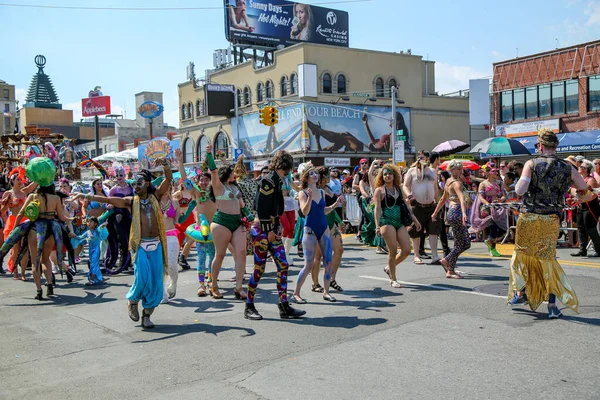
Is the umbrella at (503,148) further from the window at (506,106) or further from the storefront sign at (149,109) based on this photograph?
the storefront sign at (149,109)

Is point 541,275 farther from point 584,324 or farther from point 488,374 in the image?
point 488,374

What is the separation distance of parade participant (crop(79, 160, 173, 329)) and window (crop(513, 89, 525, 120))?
39228 mm

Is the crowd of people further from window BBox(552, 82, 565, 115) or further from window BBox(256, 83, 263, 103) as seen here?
window BBox(256, 83, 263, 103)

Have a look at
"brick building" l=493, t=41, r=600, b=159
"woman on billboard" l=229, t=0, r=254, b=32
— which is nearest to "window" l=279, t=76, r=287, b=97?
"woman on billboard" l=229, t=0, r=254, b=32

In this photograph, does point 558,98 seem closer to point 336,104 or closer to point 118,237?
point 336,104

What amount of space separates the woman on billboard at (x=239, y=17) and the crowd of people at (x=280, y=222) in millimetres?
42685

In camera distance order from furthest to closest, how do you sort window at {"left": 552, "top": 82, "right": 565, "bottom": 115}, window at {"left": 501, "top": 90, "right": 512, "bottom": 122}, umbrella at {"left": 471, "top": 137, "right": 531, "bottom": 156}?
window at {"left": 501, "top": 90, "right": 512, "bottom": 122} → window at {"left": 552, "top": 82, "right": 565, "bottom": 115} → umbrella at {"left": 471, "top": 137, "right": 531, "bottom": 156}

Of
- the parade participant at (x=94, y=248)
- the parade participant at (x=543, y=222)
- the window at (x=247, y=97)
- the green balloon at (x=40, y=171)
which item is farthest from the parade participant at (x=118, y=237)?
the window at (x=247, y=97)

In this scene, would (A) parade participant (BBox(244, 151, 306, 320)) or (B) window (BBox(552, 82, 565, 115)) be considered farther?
(B) window (BBox(552, 82, 565, 115))

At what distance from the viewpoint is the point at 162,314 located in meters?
8.12

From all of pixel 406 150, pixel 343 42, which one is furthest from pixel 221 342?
pixel 343 42

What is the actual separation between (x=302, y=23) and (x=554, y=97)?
24.2 m

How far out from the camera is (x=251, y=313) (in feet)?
24.8

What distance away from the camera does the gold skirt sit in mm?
6969
